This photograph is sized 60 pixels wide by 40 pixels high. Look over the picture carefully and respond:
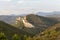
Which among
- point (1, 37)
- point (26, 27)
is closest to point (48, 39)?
point (1, 37)

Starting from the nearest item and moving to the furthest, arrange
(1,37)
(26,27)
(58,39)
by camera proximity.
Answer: (1,37), (58,39), (26,27)

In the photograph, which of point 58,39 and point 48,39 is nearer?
point 48,39

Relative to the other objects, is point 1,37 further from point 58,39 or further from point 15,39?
point 58,39

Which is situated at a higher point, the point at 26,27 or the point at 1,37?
the point at 1,37

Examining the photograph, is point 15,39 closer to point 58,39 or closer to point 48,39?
point 48,39

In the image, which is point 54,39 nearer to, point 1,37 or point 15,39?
point 15,39

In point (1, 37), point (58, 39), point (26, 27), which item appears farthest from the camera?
point (26, 27)

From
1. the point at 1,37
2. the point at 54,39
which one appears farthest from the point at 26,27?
the point at 1,37

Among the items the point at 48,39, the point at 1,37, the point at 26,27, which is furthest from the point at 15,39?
the point at 26,27

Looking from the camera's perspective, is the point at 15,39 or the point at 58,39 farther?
the point at 58,39
